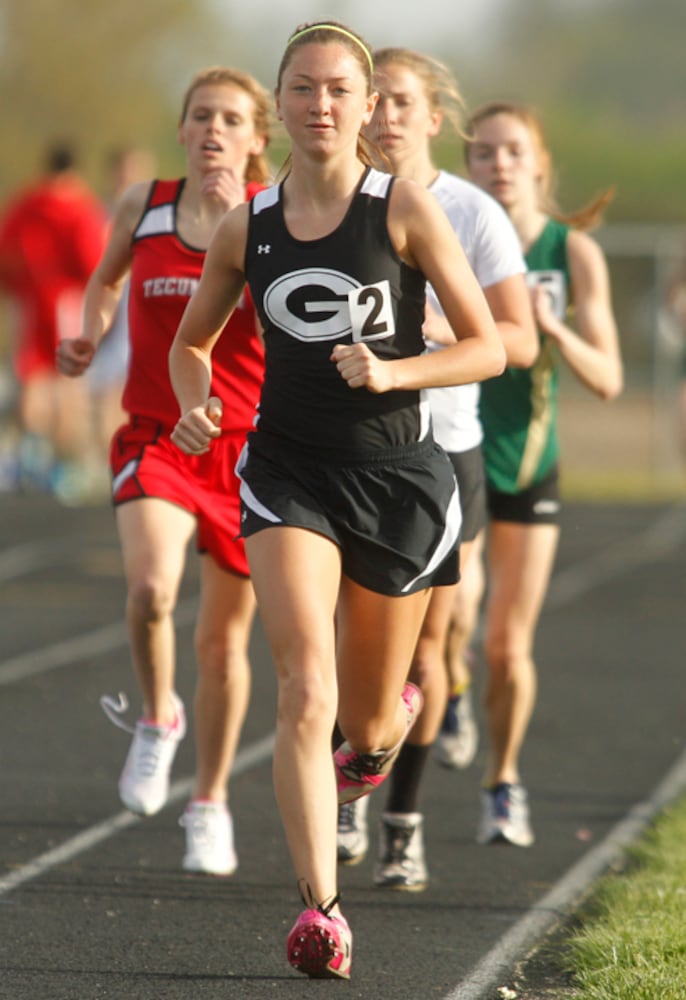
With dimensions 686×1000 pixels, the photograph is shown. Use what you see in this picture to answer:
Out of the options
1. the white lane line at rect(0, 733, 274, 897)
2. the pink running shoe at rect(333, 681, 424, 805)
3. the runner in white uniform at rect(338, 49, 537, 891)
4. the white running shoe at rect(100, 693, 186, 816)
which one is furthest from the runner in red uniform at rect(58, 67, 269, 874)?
the pink running shoe at rect(333, 681, 424, 805)

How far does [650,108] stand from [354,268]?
287ft

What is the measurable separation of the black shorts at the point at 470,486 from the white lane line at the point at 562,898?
3.65 ft

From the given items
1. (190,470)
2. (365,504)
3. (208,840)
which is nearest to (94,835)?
(208,840)

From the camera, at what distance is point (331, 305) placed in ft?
14.3

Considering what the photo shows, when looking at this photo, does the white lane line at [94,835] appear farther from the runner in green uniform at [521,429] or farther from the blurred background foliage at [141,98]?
the blurred background foliage at [141,98]

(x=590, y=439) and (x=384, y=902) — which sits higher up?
(x=384, y=902)

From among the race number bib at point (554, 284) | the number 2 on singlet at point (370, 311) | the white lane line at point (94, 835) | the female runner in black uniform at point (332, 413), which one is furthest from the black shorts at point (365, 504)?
the race number bib at point (554, 284)

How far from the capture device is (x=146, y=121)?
50.3 meters

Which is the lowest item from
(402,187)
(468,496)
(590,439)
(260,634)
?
(590,439)

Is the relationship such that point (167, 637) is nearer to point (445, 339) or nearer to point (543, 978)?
point (445, 339)

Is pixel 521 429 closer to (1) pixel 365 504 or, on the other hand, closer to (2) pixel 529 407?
(2) pixel 529 407

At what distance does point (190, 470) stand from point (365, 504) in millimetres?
1302

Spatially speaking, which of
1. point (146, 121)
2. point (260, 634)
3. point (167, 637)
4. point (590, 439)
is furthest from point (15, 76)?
point (167, 637)

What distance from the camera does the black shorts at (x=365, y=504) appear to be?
4.46m
